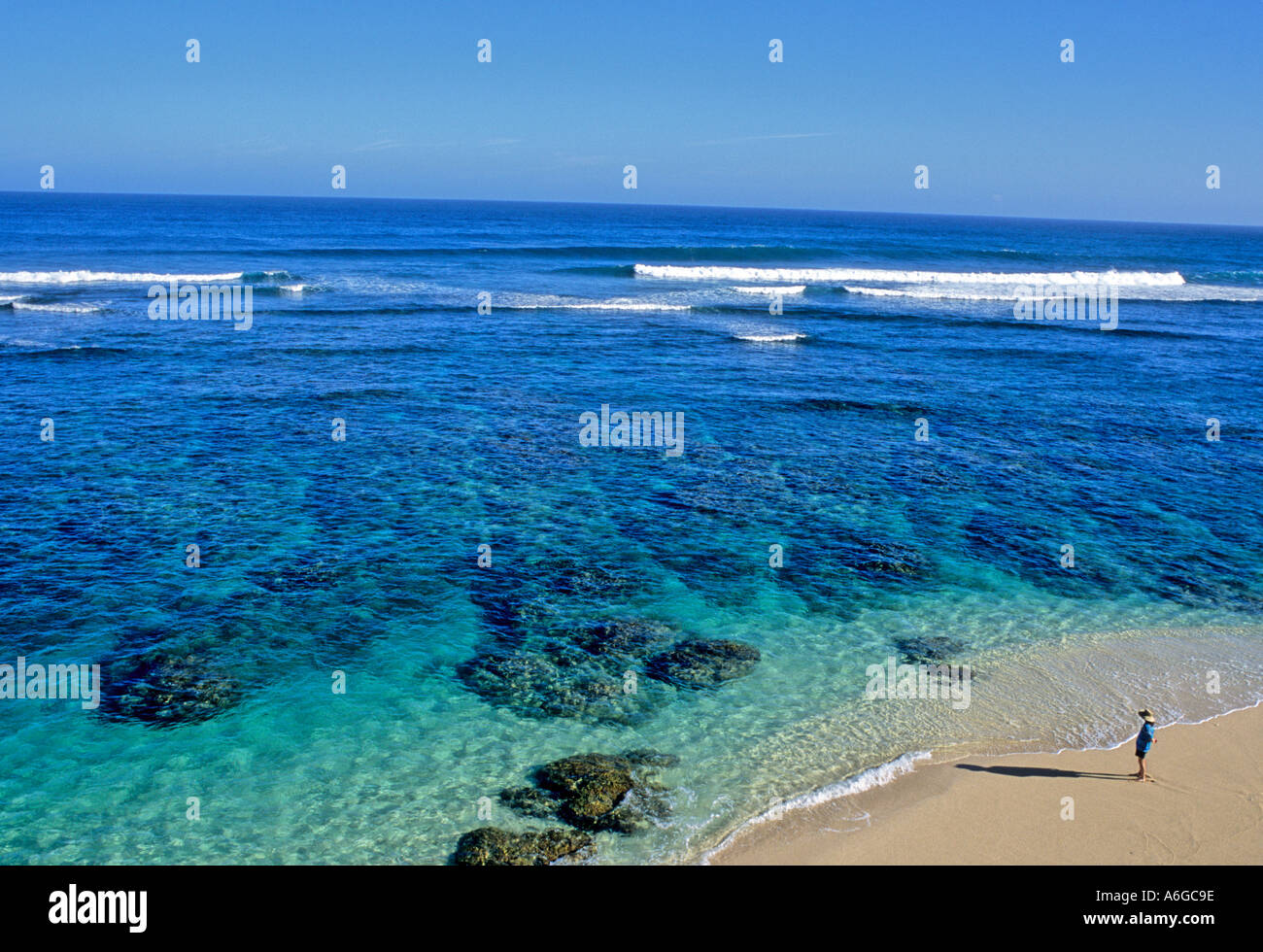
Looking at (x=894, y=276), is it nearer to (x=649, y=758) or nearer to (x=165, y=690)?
(x=649, y=758)

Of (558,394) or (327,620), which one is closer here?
(327,620)

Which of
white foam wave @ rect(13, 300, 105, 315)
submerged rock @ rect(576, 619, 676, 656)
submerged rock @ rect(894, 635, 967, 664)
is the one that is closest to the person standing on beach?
submerged rock @ rect(894, 635, 967, 664)

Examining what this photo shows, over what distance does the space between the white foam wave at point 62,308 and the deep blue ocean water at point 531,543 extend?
24cm

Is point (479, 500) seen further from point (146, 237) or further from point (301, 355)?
point (146, 237)

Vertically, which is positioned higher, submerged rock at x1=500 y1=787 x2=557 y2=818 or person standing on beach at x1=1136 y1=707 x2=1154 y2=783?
person standing on beach at x1=1136 y1=707 x2=1154 y2=783

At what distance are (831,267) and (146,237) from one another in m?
62.6

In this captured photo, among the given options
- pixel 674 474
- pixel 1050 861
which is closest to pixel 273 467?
pixel 674 474

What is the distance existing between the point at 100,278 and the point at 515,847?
2160 inches

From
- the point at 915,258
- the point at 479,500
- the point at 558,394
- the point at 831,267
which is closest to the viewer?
the point at 479,500

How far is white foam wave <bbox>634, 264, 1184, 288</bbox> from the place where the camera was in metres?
66.4

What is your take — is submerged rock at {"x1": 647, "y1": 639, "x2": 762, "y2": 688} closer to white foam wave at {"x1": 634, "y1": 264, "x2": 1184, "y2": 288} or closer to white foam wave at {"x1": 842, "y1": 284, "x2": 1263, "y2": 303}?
white foam wave at {"x1": 842, "y1": 284, "x2": 1263, "y2": 303}

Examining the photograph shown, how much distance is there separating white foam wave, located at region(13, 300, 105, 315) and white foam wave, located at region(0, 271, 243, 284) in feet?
28.0

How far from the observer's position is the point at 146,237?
77312mm

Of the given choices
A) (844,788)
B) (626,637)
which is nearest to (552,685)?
(626,637)
